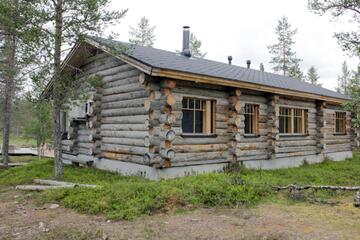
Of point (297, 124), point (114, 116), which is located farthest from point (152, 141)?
point (297, 124)

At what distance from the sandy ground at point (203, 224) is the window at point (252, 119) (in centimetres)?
557

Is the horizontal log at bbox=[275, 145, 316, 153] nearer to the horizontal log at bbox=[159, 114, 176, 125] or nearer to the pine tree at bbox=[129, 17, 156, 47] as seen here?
the horizontal log at bbox=[159, 114, 176, 125]

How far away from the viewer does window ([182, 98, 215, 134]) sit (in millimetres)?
9992

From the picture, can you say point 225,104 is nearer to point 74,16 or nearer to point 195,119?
point 195,119

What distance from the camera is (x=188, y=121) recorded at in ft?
32.9

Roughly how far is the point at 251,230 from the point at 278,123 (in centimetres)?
840

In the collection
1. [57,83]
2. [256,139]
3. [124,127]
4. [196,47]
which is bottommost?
[256,139]

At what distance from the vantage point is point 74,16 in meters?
8.96

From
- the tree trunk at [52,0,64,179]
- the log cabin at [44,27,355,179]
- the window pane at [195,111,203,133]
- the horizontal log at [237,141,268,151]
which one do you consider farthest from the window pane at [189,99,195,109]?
the tree trunk at [52,0,64,179]

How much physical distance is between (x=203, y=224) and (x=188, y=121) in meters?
4.98

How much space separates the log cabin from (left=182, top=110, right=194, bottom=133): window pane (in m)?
0.03

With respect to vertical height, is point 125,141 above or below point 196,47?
below

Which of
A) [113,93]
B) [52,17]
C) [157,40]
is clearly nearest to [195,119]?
[113,93]

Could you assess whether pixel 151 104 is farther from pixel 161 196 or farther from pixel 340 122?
pixel 340 122
